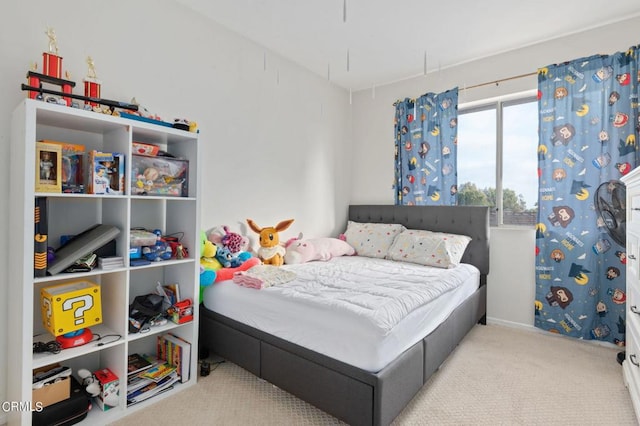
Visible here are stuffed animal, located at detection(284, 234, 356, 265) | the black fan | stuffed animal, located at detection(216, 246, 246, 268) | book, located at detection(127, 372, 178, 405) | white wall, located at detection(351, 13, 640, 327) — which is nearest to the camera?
book, located at detection(127, 372, 178, 405)

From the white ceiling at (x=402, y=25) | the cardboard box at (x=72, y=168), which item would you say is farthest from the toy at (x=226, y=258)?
the white ceiling at (x=402, y=25)

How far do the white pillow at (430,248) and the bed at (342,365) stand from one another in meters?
0.36

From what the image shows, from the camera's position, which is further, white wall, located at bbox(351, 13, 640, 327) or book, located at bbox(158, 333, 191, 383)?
white wall, located at bbox(351, 13, 640, 327)

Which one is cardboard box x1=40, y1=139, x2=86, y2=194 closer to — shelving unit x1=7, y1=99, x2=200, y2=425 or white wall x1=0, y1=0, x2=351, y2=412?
shelving unit x1=7, y1=99, x2=200, y2=425

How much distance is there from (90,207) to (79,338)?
76cm

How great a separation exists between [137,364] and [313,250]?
1.64m

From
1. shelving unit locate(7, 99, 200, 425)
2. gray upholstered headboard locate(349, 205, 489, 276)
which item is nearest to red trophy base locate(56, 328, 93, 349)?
shelving unit locate(7, 99, 200, 425)

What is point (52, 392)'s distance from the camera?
1599mm

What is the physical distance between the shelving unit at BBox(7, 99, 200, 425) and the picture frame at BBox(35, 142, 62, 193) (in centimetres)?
6

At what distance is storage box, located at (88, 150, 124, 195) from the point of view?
1702 millimetres

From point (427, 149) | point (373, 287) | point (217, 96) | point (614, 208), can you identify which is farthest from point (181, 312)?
point (614, 208)

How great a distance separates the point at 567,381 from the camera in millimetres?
2150

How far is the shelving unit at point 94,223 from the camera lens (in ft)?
4.80

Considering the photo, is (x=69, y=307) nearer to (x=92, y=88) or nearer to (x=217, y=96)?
(x=92, y=88)
